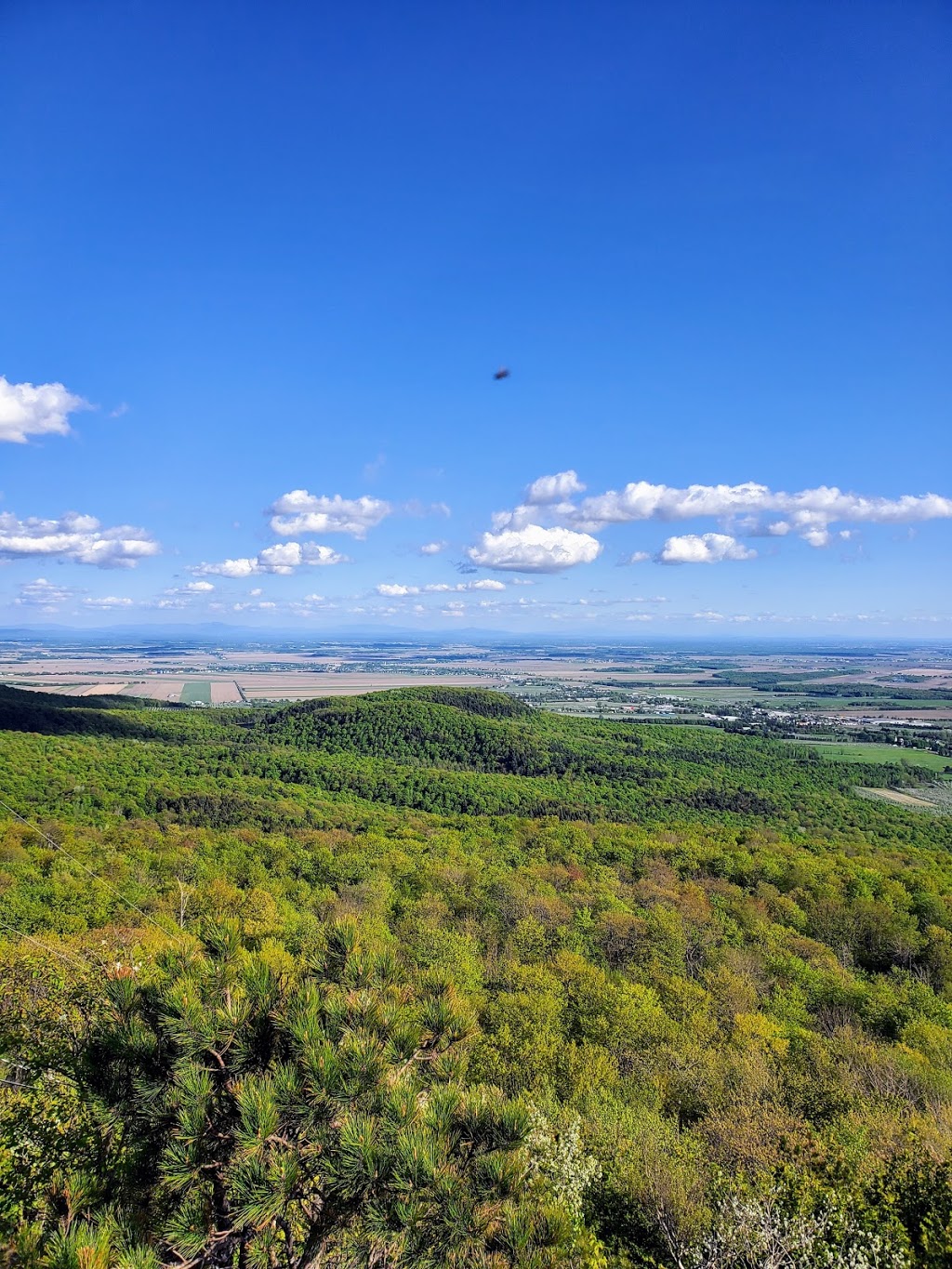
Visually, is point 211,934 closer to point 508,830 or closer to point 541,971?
point 541,971

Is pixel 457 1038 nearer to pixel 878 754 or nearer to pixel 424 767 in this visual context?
pixel 424 767

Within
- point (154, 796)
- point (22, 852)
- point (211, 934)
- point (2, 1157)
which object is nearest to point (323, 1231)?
point (211, 934)

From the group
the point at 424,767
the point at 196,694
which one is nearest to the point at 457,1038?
the point at 424,767

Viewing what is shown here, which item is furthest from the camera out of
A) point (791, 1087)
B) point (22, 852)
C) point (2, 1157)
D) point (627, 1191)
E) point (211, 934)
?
point (22, 852)

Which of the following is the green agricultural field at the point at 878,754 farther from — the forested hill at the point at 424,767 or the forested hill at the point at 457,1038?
the forested hill at the point at 457,1038

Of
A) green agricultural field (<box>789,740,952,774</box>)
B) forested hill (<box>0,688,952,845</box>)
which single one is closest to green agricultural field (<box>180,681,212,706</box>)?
forested hill (<box>0,688,952,845</box>)

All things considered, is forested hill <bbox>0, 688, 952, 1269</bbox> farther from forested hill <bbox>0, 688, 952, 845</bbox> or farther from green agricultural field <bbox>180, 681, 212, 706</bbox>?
green agricultural field <bbox>180, 681, 212, 706</bbox>
